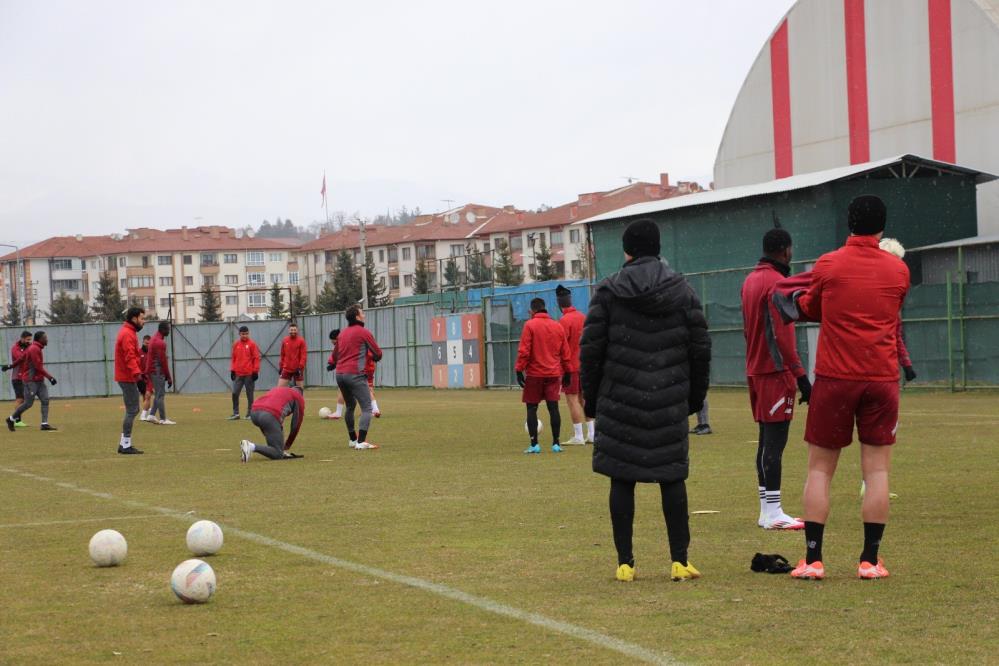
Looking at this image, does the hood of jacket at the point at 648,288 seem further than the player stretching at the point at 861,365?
Yes

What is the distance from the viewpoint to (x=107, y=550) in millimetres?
9445

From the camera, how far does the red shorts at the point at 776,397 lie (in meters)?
10.2

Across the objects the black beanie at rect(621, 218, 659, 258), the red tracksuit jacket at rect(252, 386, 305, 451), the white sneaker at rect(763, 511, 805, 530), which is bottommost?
the white sneaker at rect(763, 511, 805, 530)

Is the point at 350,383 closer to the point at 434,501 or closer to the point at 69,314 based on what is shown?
the point at 434,501

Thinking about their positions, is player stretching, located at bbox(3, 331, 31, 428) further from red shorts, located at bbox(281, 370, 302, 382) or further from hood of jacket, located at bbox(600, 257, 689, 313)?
hood of jacket, located at bbox(600, 257, 689, 313)

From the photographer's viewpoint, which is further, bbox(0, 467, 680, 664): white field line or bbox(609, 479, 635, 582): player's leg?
bbox(609, 479, 635, 582): player's leg

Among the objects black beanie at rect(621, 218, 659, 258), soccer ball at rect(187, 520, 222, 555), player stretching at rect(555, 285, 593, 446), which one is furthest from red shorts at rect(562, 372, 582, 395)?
black beanie at rect(621, 218, 659, 258)

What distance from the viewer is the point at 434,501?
514 inches

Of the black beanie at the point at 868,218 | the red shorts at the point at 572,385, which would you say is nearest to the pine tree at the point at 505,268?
the red shorts at the point at 572,385

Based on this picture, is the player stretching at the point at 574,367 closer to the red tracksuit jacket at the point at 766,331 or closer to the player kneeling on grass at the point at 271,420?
the player kneeling on grass at the point at 271,420

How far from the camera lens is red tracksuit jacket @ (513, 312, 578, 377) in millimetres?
18891

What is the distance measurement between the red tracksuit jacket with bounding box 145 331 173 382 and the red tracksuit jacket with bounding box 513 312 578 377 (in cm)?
1464

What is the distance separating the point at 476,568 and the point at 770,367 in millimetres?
2777

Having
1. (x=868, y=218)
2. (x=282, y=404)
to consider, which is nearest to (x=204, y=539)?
(x=868, y=218)
